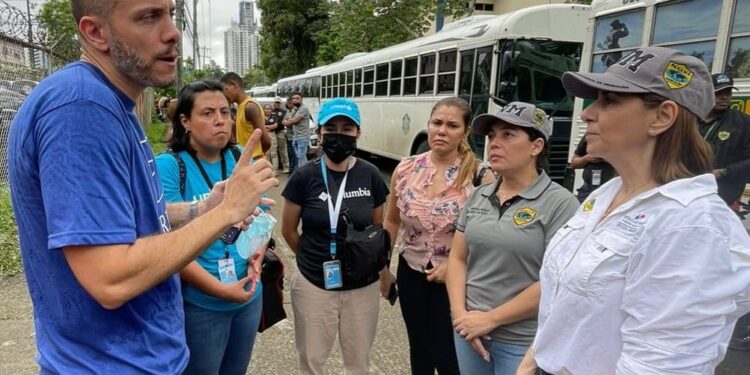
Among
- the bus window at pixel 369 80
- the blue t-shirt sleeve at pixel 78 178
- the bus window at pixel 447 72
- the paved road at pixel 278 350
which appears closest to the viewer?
the blue t-shirt sleeve at pixel 78 178

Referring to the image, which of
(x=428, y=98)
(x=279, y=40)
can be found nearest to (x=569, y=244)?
(x=428, y=98)

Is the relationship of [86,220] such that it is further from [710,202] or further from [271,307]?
[271,307]

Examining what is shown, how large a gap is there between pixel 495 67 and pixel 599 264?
21.2 feet

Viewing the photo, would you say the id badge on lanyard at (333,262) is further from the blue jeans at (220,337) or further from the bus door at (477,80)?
the bus door at (477,80)

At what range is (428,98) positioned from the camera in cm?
937

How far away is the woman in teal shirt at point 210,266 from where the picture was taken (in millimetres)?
2113

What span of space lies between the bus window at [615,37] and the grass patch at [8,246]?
6.15 meters

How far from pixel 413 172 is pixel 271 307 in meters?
1.09

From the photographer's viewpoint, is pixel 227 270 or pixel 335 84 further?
pixel 335 84

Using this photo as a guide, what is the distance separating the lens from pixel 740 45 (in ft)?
13.4

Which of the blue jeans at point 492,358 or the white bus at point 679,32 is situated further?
the white bus at point 679,32

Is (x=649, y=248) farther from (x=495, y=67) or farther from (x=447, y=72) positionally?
(x=447, y=72)

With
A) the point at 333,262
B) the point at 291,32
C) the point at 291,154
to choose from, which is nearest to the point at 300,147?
the point at 291,154

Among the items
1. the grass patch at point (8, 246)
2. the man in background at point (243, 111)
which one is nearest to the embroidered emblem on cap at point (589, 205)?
the man in background at point (243, 111)
